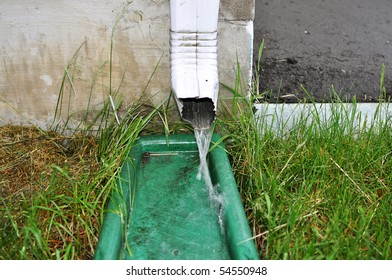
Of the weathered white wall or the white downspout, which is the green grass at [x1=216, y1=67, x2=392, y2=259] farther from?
the weathered white wall

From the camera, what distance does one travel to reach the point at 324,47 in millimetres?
3855

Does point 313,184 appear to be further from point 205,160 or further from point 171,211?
point 171,211

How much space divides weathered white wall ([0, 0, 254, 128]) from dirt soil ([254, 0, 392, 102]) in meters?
0.44

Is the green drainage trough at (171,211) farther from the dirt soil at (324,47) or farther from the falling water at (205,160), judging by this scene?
the dirt soil at (324,47)

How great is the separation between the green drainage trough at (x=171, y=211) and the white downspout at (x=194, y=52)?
0.90 ft

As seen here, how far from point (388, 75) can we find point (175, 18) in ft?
5.43

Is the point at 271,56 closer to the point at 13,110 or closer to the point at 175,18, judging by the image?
the point at 175,18

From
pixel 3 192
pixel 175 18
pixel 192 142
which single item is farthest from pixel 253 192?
pixel 3 192

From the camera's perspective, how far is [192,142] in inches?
109

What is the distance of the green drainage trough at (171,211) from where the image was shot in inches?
82.6

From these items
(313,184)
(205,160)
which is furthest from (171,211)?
(313,184)

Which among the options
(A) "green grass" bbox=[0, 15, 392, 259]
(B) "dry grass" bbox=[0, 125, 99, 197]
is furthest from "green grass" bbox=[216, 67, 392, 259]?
(B) "dry grass" bbox=[0, 125, 99, 197]

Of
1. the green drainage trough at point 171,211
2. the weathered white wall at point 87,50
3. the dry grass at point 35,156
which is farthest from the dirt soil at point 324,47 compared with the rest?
the dry grass at point 35,156

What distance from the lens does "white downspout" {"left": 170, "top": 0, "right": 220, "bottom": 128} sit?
8.25 ft
